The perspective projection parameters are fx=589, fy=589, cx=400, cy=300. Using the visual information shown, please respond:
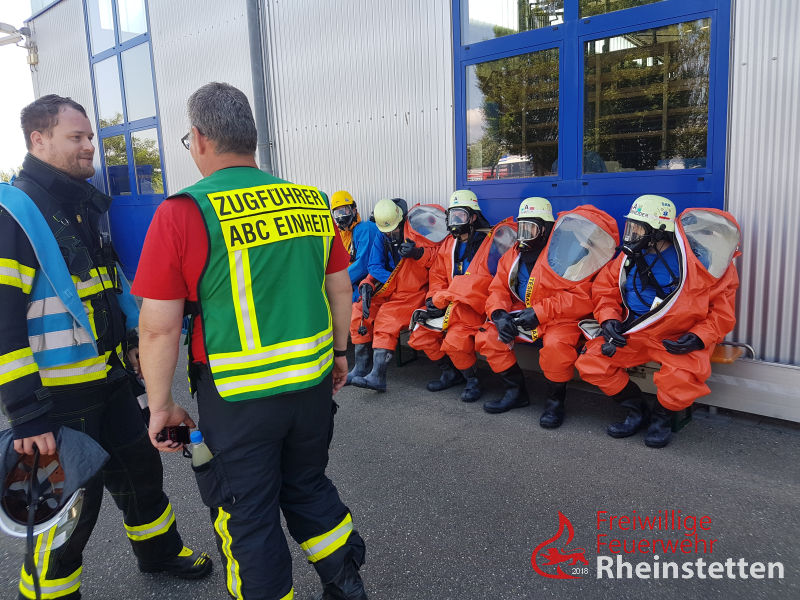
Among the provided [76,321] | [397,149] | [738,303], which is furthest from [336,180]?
[76,321]

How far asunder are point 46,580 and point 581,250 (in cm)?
355

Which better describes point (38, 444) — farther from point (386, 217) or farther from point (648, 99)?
point (648, 99)

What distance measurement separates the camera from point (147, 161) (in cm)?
1002

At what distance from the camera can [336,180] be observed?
6957 mm

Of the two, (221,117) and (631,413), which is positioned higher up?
(221,117)

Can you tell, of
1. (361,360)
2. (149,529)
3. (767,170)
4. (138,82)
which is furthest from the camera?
(138,82)

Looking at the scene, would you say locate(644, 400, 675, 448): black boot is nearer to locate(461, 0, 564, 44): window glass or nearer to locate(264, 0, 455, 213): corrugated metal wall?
locate(264, 0, 455, 213): corrugated metal wall

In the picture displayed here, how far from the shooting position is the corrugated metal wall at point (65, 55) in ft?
35.9

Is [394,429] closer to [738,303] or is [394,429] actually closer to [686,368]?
[686,368]

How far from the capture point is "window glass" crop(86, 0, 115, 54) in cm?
1009

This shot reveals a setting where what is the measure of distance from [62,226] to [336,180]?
4.85 m

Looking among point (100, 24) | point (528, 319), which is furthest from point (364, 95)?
point (100, 24)

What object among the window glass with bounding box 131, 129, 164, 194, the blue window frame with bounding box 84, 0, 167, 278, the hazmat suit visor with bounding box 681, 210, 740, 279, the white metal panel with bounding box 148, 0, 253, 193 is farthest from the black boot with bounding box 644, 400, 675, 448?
the window glass with bounding box 131, 129, 164, 194

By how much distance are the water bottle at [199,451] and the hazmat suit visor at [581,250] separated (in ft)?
9.57
